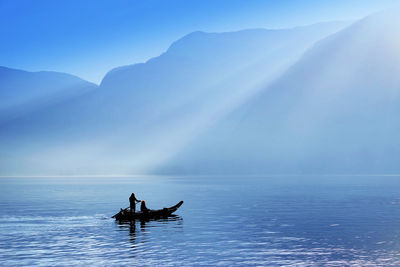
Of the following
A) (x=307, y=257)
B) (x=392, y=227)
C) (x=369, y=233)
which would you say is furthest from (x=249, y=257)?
(x=392, y=227)

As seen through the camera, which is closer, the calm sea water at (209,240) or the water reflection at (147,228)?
the calm sea water at (209,240)

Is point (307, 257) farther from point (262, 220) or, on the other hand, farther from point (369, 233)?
point (262, 220)

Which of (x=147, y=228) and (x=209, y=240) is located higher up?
(x=147, y=228)

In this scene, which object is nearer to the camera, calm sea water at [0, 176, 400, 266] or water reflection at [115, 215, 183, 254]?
calm sea water at [0, 176, 400, 266]

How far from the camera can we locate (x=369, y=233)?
2063 inches

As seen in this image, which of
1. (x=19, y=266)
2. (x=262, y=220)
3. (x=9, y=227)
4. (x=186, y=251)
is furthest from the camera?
(x=262, y=220)

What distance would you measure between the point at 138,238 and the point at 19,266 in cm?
1495

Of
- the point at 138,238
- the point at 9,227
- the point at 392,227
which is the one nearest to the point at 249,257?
the point at 138,238

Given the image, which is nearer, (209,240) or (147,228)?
(209,240)

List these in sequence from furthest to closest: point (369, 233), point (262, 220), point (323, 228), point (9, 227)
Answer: point (262, 220)
point (9, 227)
point (323, 228)
point (369, 233)

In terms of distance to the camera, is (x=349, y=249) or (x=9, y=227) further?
(x=9, y=227)

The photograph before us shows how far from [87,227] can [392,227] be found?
1410 inches

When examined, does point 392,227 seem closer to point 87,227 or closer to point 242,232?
point 242,232

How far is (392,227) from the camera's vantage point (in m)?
57.4
